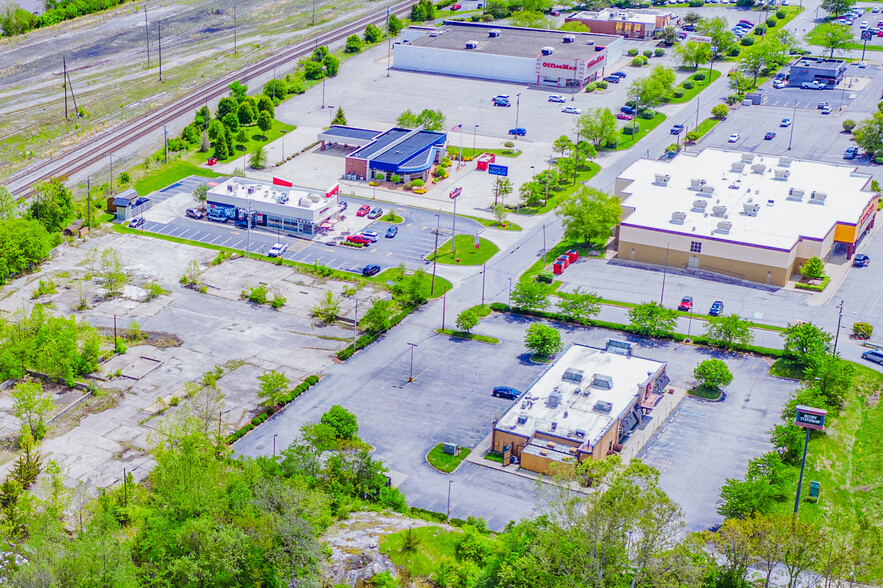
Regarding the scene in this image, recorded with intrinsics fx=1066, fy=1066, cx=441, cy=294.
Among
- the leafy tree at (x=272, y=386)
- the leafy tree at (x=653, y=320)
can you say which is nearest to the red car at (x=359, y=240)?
the leafy tree at (x=653, y=320)

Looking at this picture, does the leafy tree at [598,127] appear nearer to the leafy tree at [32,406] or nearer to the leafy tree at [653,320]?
the leafy tree at [653,320]

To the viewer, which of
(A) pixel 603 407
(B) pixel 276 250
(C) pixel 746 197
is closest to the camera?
(A) pixel 603 407

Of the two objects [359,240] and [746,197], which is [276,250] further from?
[746,197]

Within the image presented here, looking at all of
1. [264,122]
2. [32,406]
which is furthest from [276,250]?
[264,122]

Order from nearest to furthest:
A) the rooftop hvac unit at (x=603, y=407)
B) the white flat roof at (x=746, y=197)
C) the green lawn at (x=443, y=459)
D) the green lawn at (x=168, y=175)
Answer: the green lawn at (x=443, y=459) < the rooftop hvac unit at (x=603, y=407) < the white flat roof at (x=746, y=197) < the green lawn at (x=168, y=175)

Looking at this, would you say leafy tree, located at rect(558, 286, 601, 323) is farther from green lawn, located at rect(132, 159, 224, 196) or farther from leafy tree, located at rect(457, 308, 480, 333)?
green lawn, located at rect(132, 159, 224, 196)

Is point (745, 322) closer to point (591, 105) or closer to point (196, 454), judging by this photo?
point (196, 454)
